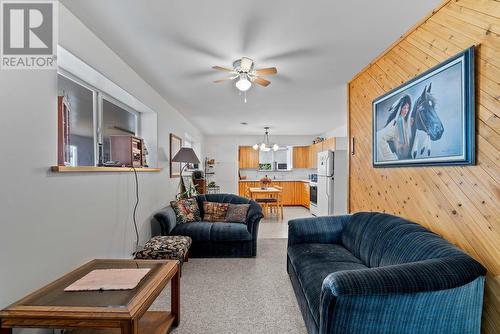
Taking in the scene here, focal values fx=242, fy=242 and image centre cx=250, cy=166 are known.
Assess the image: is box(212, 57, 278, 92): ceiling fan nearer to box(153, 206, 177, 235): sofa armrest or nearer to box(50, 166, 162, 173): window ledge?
box(50, 166, 162, 173): window ledge

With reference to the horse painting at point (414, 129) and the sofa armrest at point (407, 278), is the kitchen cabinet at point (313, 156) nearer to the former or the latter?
the horse painting at point (414, 129)

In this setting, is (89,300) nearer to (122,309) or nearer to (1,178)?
(122,309)

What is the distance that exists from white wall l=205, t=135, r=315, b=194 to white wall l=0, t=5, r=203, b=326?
5560mm

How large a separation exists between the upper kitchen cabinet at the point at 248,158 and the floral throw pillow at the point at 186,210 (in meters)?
4.62

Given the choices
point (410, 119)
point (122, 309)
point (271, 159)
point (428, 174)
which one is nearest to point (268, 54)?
point (410, 119)

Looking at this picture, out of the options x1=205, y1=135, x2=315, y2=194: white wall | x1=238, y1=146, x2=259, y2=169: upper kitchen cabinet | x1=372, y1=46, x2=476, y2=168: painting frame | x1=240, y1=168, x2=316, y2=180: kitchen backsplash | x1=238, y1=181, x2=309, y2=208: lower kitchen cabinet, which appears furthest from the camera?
x1=240, y1=168, x2=316, y2=180: kitchen backsplash

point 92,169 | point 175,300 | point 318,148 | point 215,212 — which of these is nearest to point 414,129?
point 175,300

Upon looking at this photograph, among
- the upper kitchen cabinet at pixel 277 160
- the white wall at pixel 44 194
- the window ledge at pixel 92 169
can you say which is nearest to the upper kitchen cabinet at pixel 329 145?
the upper kitchen cabinet at pixel 277 160

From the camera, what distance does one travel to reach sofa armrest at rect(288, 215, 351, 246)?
2.59 m

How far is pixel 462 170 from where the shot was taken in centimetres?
153

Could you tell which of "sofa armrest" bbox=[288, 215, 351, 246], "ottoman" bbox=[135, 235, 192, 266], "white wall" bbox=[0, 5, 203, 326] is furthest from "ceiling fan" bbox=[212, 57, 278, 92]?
"ottoman" bbox=[135, 235, 192, 266]

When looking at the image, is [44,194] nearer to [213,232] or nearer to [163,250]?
[163,250]

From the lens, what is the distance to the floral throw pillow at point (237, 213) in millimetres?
3729

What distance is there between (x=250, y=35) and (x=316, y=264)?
199 centimetres
